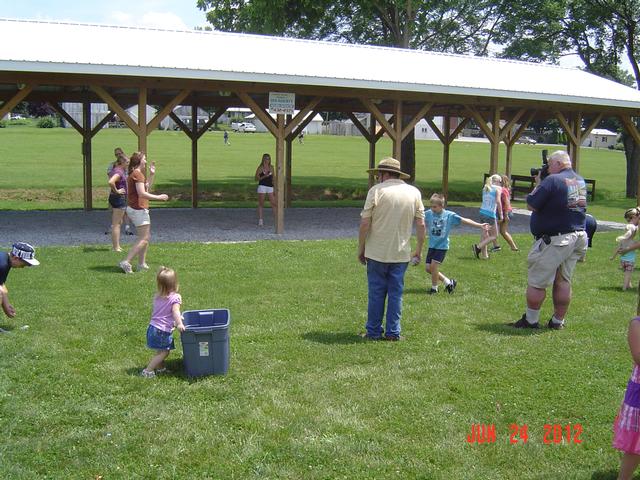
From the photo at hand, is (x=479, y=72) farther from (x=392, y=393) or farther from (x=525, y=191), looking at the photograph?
(x=392, y=393)

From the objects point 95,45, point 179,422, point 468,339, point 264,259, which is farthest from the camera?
point 95,45

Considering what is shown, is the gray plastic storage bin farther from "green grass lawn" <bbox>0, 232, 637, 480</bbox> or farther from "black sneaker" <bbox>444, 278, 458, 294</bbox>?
"black sneaker" <bbox>444, 278, 458, 294</bbox>

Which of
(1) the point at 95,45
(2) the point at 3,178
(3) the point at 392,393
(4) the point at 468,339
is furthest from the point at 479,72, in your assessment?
(2) the point at 3,178

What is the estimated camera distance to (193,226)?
589 inches

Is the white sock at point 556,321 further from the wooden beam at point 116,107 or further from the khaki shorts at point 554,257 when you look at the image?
the wooden beam at point 116,107

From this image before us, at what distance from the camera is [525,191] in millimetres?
25469

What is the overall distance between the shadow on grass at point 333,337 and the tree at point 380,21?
2062cm

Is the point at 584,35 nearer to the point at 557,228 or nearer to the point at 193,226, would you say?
the point at 193,226

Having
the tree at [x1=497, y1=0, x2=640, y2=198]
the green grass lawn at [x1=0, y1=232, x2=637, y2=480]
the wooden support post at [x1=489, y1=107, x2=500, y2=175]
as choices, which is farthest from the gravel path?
the tree at [x1=497, y1=0, x2=640, y2=198]

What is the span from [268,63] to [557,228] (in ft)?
28.2

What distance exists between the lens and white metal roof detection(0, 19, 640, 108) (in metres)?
12.1

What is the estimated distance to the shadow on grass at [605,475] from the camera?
4.20 meters

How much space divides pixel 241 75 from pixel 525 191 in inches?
610

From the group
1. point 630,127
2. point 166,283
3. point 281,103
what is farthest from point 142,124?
point 630,127
